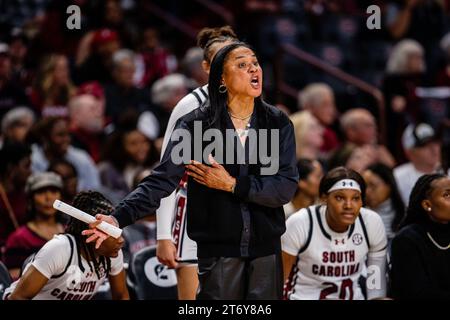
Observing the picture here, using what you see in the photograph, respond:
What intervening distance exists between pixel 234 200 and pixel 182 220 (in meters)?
0.93

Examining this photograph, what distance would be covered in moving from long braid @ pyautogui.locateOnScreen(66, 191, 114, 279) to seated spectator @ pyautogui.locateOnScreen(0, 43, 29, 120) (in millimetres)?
4603

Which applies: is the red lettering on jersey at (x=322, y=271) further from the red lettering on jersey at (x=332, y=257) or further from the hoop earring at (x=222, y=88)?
the hoop earring at (x=222, y=88)

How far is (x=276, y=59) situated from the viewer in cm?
1076

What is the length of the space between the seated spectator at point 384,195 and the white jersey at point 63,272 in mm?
2482

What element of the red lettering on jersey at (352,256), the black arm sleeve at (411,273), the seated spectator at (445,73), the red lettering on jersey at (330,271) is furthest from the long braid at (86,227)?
the seated spectator at (445,73)

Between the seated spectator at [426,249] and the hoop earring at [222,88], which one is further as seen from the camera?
the seated spectator at [426,249]

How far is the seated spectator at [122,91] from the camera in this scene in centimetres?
983

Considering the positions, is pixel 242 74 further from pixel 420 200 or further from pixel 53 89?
pixel 53 89

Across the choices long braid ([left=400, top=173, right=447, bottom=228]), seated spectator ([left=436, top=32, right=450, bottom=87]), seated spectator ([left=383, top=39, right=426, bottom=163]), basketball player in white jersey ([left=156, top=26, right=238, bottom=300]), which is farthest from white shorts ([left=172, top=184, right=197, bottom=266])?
seated spectator ([left=436, top=32, right=450, bottom=87])

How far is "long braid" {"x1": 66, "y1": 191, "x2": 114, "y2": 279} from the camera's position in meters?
5.26

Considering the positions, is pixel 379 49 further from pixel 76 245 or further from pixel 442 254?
pixel 76 245

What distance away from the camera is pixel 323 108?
9.66m

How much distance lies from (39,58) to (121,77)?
1.25 meters

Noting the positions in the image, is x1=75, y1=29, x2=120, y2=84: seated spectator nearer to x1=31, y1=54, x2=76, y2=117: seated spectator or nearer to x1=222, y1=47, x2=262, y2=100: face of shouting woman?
x1=31, y1=54, x2=76, y2=117: seated spectator
